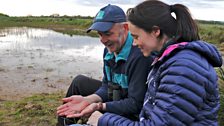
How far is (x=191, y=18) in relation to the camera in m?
2.26

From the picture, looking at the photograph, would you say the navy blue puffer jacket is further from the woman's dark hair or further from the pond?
the pond

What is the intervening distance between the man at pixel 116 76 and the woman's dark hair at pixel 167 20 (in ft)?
2.19

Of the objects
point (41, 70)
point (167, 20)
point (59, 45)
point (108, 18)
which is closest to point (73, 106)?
point (108, 18)

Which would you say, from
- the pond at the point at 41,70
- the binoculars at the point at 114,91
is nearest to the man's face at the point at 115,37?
the binoculars at the point at 114,91

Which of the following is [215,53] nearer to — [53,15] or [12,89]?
[12,89]

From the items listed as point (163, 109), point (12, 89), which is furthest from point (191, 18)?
point (12, 89)

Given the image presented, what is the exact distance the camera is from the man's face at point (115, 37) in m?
3.11

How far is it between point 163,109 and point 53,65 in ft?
32.7

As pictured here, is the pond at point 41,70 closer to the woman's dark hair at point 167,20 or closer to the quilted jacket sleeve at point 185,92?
the woman's dark hair at point 167,20

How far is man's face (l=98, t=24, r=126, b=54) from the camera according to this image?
3109 mm

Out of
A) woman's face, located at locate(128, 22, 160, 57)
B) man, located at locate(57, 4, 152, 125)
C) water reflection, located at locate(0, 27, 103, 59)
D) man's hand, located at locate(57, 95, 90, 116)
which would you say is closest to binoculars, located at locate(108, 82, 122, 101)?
man, located at locate(57, 4, 152, 125)

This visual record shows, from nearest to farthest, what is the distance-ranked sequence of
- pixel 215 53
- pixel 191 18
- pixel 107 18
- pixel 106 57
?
pixel 215 53, pixel 191 18, pixel 107 18, pixel 106 57

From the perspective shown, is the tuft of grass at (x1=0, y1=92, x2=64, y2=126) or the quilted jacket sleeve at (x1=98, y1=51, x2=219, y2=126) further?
the tuft of grass at (x1=0, y1=92, x2=64, y2=126)

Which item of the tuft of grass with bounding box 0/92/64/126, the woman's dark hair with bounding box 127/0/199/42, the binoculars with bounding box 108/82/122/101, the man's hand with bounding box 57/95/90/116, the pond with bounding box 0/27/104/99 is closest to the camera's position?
the woman's dark hair with bounding box 127/0/199/42
